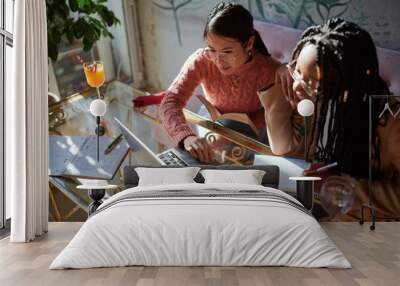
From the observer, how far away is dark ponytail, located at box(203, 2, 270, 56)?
7.25 m

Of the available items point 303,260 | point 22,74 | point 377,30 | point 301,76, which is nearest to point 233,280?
point 303,260

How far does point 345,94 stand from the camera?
714 cm

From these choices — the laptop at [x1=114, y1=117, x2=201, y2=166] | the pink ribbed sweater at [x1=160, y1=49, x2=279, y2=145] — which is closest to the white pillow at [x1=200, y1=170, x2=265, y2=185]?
the laptop at [x1=114, y1=117, x2=201, y2=166]

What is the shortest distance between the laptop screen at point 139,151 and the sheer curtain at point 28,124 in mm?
1273

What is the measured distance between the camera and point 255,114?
23.7 feet

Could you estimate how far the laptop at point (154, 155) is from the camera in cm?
726

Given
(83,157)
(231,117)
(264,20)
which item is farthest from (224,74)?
(83,157)

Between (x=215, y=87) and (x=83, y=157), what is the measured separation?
1.95 meters

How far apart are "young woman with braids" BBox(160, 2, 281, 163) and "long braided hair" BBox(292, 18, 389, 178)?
56 centimetres

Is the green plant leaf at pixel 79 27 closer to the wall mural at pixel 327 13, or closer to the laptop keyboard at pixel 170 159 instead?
the laptop keyboard at pixel 170 159

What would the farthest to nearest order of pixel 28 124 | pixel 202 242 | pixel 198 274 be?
1. pixel 28 124
2. pixel 202 242
3. pixel 198 274

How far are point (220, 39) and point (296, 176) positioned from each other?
2.02 m

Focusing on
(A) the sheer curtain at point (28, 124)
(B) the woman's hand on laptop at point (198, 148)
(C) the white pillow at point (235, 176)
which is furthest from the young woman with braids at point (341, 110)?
(A) the sheer curtain at point (28, 124)

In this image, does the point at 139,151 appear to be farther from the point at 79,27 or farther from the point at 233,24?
the point at 233,24
